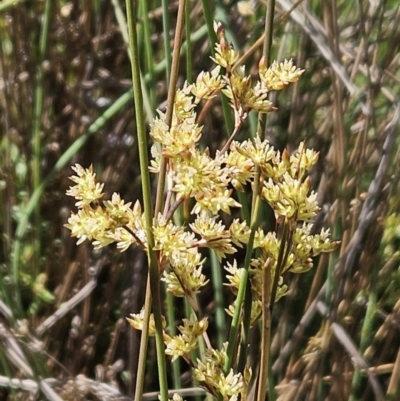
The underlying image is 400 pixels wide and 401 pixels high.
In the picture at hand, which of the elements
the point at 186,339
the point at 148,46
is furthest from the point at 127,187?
the point at 186,339

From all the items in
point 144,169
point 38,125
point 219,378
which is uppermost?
point 38,125

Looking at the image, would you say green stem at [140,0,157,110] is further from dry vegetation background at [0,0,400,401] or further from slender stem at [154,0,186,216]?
slender stem at [154,0,186,216]

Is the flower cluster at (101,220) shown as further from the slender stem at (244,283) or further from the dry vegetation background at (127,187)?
the dry vegetation background at (127,187)

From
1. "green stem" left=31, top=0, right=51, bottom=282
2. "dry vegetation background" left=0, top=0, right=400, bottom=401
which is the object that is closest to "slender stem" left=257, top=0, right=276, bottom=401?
"dry vegetation background" left=0, top=0, right=400, bottom=401

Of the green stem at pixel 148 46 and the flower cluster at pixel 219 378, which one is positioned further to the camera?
the green stem at pixel 148 46

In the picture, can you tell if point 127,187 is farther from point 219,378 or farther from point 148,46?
point 219,378

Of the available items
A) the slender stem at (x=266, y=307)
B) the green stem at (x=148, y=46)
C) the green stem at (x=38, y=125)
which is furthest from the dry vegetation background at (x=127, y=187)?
the slender stem at (x=266, y=307)

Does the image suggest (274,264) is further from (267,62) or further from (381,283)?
(381,283)

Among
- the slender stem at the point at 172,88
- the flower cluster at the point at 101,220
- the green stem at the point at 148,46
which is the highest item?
the green stem at the point at 148,46
